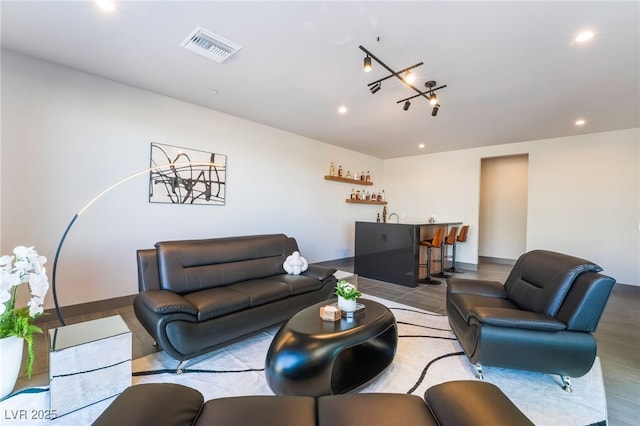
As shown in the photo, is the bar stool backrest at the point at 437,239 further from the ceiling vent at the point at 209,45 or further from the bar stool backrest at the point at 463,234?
the ceiling vent at the point at 209,45

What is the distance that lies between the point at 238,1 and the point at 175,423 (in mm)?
2548

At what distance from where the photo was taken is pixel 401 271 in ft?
15.4

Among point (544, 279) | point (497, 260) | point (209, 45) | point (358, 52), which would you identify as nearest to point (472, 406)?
point (544, 279)

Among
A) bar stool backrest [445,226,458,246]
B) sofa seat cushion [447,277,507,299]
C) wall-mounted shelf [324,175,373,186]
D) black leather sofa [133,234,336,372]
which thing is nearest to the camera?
black leather sofa [133,234,336,372]

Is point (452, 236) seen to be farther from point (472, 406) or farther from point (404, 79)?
point (472, 406)

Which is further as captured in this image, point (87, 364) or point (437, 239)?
point (437, 239)

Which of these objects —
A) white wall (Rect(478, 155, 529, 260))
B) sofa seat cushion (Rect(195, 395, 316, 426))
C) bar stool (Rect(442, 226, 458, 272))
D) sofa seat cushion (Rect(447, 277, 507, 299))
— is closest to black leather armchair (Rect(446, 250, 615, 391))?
sofa seat cushion (Rect(447, 277, 507, 299))

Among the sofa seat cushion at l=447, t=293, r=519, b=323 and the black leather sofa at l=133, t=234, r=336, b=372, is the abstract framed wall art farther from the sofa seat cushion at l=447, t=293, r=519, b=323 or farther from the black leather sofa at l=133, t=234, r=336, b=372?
the sofa seat cushion at l=447, t=293, r=519, b=323

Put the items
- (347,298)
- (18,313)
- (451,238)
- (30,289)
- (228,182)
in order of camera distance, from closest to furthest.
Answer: (30,289)
(18,313)
(347,298)
(228,182)
(451,238)

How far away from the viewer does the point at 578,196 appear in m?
5.09

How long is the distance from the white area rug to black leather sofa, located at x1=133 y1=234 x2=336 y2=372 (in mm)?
180

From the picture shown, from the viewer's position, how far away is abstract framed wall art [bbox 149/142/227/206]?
→ 12.1 feet

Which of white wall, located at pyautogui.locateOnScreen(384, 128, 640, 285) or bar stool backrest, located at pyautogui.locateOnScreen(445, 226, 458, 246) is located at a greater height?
white wall, located at pyautogui.locateOnScreen(384, 128, 640, 285)

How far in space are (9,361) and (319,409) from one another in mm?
2084
